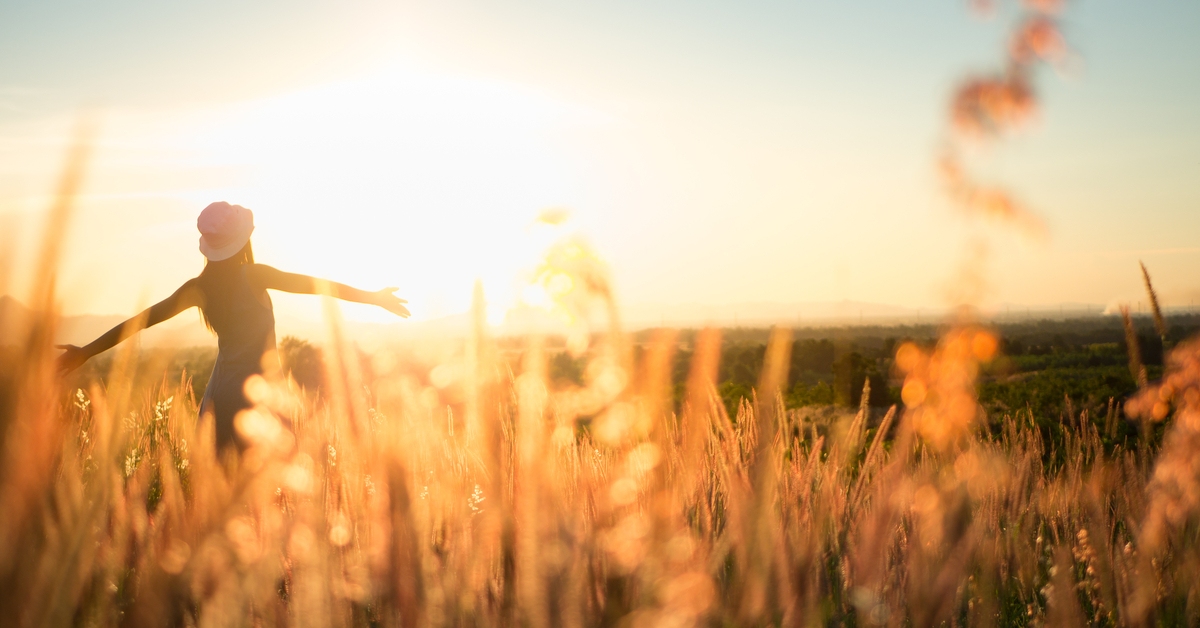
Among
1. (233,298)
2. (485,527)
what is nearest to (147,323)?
(233,298)

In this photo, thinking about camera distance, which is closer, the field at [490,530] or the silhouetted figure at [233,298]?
the field at [490,530]

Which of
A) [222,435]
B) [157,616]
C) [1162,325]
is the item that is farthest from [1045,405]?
[157,616]

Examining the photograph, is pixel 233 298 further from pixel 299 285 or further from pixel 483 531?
pixel 483 531

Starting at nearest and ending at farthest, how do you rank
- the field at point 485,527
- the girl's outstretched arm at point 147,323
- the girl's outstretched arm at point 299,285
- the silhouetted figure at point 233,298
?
the field at point 485,527, the girl's outstretched arm at point 147,323, the silhouetted figure at point 233,298, the girl's outstretched arm at point 299,285

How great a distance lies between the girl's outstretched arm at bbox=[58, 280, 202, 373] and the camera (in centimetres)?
308

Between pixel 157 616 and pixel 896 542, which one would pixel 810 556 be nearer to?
pixel 896 542

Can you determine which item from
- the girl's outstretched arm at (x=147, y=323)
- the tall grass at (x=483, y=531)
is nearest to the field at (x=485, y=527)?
the tall grass at (x=483, y=531)

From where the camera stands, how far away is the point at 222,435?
4.12 meters

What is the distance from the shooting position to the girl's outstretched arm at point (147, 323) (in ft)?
10.1

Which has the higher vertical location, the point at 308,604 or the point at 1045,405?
the point at 308,604

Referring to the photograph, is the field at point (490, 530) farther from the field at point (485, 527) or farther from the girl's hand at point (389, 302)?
the girl's hand at point (389, 302)

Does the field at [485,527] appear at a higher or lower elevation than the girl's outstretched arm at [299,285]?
lower

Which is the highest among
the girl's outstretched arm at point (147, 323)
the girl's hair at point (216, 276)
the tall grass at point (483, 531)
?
the girl's hair at point (216, 276)

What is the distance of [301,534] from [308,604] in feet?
0.66
